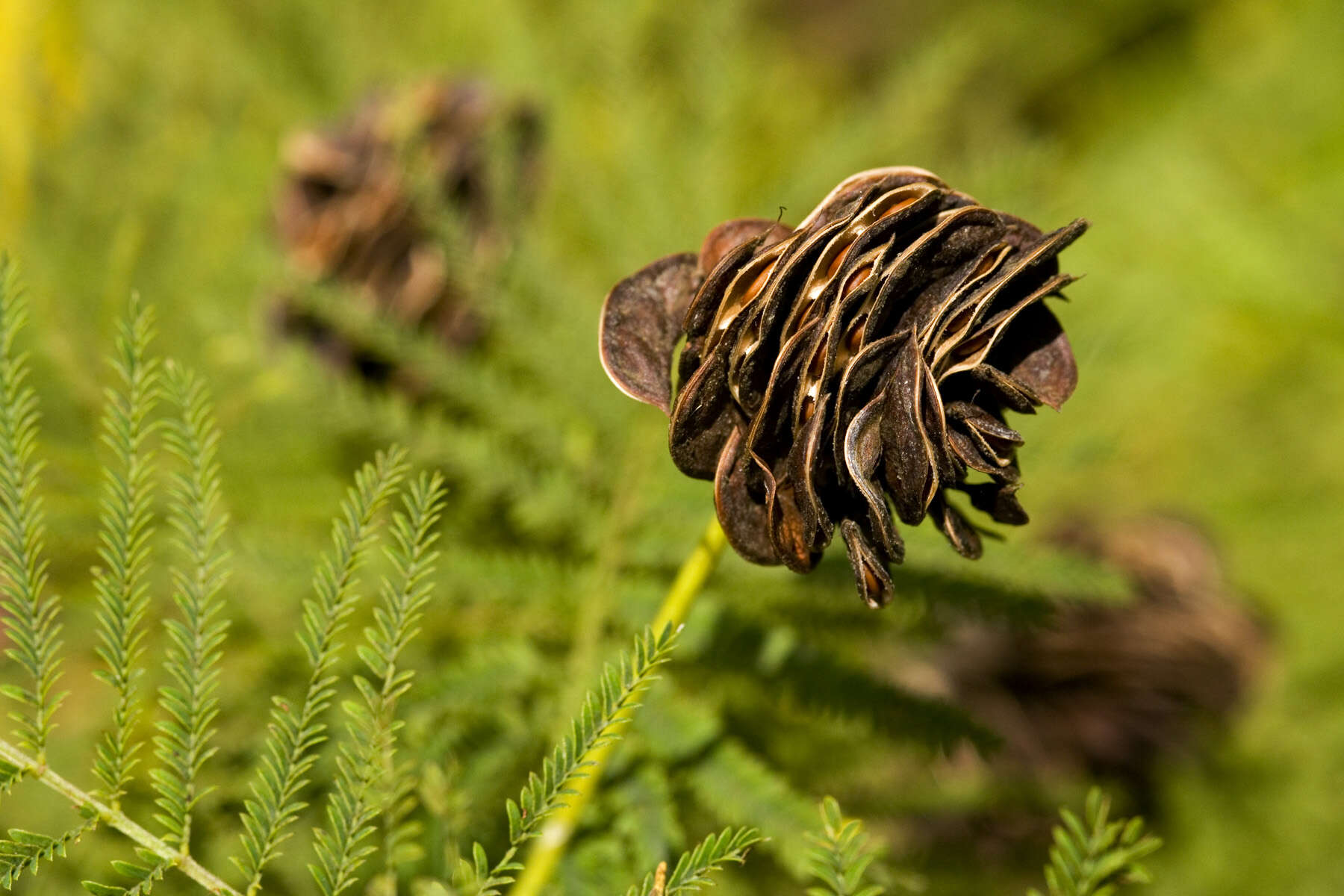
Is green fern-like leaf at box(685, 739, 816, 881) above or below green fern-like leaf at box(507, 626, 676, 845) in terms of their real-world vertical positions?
above

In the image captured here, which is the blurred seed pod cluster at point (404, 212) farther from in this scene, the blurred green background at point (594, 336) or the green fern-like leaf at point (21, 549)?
the green fern-like leaf at point (21, 549)

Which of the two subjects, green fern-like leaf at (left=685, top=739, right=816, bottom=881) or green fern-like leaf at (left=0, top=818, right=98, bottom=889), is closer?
green fern-like leaf at (left=0, top=818, right=98, bottom=889)

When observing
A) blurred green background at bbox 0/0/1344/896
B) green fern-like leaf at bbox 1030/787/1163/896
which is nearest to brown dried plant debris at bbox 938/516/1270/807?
blurred green background at bbox 0/0/1344/896

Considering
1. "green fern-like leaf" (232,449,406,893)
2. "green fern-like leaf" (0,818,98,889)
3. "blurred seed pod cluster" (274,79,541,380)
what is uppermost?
"blurred seed pod cluster" (274,79,541,380)

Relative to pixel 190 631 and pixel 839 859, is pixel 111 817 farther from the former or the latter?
pixel 839 859

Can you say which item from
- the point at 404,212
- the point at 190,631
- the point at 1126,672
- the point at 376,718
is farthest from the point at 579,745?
the point at 1126,672

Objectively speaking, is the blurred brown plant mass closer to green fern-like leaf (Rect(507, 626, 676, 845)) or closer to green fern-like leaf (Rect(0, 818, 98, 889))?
green fern-like leaf (Rect(507, 626, 676, 845))
